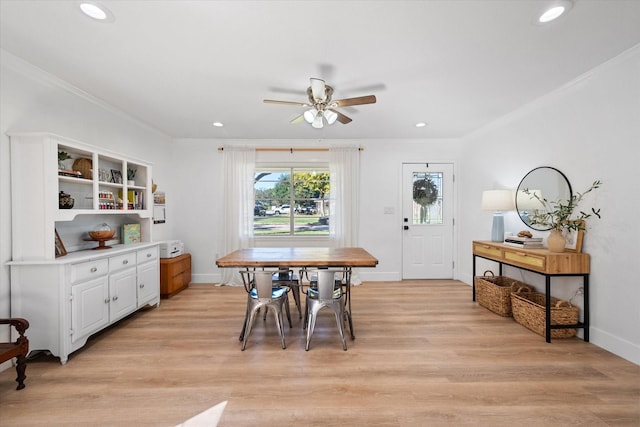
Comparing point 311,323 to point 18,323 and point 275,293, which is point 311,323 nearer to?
point 275,293

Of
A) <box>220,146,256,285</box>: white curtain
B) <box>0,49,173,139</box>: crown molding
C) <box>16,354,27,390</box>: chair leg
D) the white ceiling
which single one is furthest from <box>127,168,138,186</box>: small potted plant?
<box>16,354,27,390</box>: chair leg

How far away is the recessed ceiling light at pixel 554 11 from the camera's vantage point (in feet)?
5.36

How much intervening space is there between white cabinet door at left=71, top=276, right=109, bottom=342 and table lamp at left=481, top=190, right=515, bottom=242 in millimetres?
4398

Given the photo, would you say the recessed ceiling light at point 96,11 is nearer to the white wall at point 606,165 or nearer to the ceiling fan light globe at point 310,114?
the ceiling fan light globe at point 310,114

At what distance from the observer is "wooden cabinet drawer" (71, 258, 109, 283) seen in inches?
91.1

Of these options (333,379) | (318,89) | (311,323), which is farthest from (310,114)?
(333,379)

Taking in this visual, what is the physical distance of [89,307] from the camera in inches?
96.0

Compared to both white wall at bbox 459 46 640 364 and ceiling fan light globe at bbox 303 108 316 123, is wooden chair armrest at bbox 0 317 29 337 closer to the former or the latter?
ceiling fan light globe at bbox 303 108 316 123

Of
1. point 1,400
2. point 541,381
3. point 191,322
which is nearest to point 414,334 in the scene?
point 541,381

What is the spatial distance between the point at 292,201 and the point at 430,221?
2.48 meters

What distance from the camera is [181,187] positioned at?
15.5 ft

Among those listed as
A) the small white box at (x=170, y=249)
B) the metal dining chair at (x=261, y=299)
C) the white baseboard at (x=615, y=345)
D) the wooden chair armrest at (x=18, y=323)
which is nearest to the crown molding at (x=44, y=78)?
the small white box at (x=170, y=249)

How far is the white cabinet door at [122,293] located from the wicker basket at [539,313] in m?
4.23

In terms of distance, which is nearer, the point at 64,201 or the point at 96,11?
the point at 96,11
